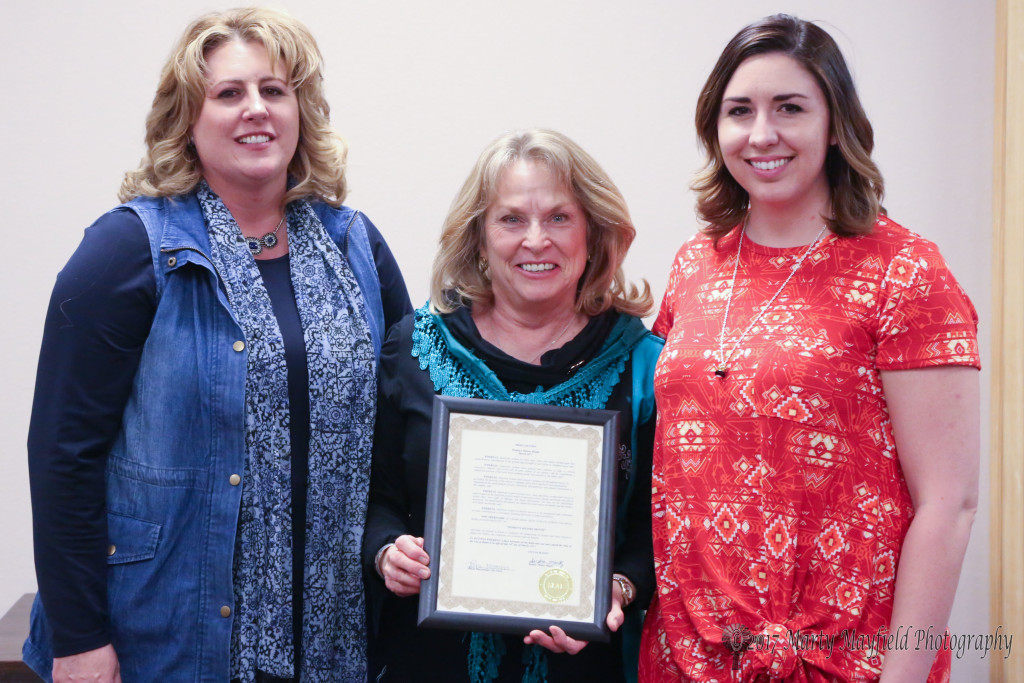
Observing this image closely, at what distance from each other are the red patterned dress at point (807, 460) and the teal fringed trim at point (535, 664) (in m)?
0.27

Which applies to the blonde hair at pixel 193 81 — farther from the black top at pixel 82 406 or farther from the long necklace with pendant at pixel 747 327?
the long necklace with pendant at pixel 747 327

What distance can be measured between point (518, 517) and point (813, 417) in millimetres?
556

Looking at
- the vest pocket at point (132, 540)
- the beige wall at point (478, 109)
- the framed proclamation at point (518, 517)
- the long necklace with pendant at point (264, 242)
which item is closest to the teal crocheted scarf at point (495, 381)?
the framed proclamation at point (518, 517)

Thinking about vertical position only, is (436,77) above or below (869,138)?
above

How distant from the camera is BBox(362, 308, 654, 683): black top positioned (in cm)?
181

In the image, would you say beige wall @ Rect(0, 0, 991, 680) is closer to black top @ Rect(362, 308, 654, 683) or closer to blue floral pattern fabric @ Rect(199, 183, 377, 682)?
blue floral pattern fabric @ Rect(199, 183, 377, 682)

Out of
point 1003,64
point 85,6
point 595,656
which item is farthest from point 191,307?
point 1003,64

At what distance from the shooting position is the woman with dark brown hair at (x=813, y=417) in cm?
150

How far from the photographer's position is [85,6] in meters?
3.00

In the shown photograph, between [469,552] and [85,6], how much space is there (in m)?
2.40

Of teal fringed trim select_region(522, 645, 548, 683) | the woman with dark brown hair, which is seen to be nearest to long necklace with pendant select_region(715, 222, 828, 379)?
the woman with dark brown hair

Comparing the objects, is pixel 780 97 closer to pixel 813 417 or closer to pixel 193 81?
pixel 813 417

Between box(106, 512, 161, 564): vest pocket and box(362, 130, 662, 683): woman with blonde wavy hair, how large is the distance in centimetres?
41

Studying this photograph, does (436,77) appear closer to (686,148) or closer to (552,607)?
(686,148)
